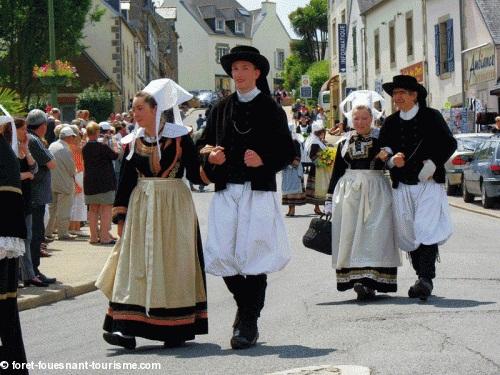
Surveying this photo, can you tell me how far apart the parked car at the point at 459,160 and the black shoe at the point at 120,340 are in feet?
66.0

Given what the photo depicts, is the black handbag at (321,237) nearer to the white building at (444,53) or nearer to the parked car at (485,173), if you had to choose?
the parked car at (485,173)

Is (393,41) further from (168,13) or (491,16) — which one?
(168,13)

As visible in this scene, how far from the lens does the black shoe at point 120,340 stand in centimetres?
866

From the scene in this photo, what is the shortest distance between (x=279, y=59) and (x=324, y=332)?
396ft

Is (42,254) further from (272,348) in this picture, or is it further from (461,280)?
(272,348)

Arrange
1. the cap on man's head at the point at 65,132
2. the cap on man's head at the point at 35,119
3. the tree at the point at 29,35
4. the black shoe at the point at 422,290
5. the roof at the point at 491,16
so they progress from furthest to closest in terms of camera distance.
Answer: the tree at the point at 29,35 → the roof at the point at 491,16 → the cap on man's head at the point at 65,132 → the cap on man's head at the point at 35,119 → the black shoe at the point at 422,290

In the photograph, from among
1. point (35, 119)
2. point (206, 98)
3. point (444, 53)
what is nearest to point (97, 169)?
point (35, 119)

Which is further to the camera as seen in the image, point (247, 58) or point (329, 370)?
point (247, 58)

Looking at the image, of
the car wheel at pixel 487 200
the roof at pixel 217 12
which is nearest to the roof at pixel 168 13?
the roof at pixel 217 12

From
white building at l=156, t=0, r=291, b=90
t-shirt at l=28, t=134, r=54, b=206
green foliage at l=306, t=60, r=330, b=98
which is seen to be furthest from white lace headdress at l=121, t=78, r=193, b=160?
white building at l=156, t=0, r=291, b=90

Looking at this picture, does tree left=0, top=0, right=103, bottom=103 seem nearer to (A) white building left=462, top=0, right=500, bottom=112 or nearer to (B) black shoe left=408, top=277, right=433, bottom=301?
(A) white building left=462, top=0, right=500, bottom=112

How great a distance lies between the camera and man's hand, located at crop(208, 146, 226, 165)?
8.62m

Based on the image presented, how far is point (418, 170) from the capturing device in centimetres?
1091

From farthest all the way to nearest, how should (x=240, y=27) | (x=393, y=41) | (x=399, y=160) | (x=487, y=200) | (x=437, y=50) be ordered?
1. (x=240, y=27)
2. (x=393, y=41)
3. (x=437, y=50)
4. (x=487, y=200)
5. (x=399, y=160)
